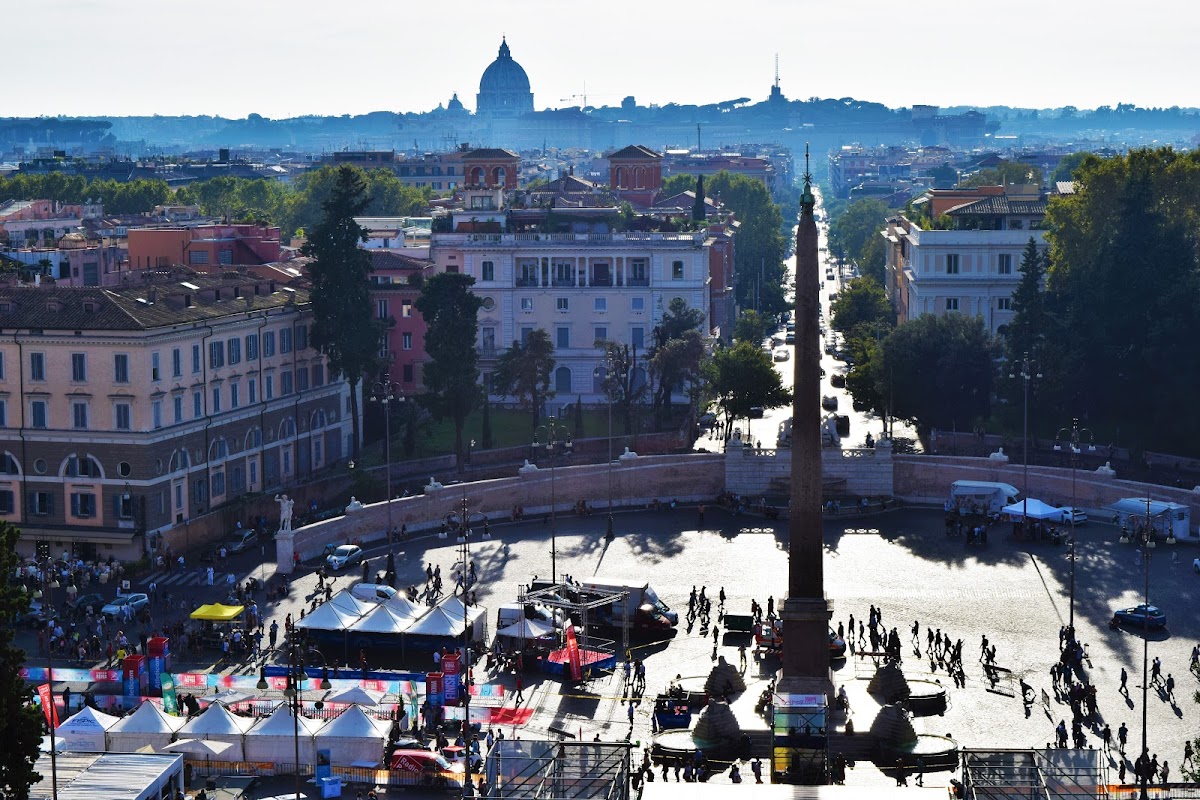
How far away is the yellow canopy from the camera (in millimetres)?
51438

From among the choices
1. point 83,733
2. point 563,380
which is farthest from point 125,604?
point 563,380

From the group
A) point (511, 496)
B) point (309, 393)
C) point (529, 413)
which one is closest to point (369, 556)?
point (511, 496)

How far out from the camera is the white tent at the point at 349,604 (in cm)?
5094

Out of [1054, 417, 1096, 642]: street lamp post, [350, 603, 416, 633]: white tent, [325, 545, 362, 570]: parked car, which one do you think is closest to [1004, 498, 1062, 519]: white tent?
[1054, 417, 1096, 642]: street lamp post

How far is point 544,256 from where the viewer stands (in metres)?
90.8

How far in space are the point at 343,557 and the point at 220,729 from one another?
1938cm

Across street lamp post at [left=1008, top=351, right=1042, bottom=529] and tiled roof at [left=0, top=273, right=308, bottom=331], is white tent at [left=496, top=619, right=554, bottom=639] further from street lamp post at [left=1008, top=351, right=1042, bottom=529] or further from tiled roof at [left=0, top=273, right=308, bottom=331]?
street lamp post at [left=1008, top=351, right=1042, bottom=529]

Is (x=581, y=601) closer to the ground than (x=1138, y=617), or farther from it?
farther from it

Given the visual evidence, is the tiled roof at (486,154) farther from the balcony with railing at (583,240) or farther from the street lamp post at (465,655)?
the street lamp post at (465,655)

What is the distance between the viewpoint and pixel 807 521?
43.8 meters

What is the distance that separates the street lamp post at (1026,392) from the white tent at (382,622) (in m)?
22.7

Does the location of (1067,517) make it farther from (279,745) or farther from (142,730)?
(142,730)

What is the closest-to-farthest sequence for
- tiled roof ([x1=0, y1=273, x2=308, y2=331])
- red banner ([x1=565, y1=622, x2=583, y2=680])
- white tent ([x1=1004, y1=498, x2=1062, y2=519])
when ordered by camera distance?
red banner ([x1=565, y1=622, x2=583, y2=680]) < tiled roof ([x1=0, y1=273, x2=308, y2=331]) < white tent ([x1=1004, y1=498, x2=1062, y2=519])

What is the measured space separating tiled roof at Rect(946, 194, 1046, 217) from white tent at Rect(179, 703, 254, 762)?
61138mm
